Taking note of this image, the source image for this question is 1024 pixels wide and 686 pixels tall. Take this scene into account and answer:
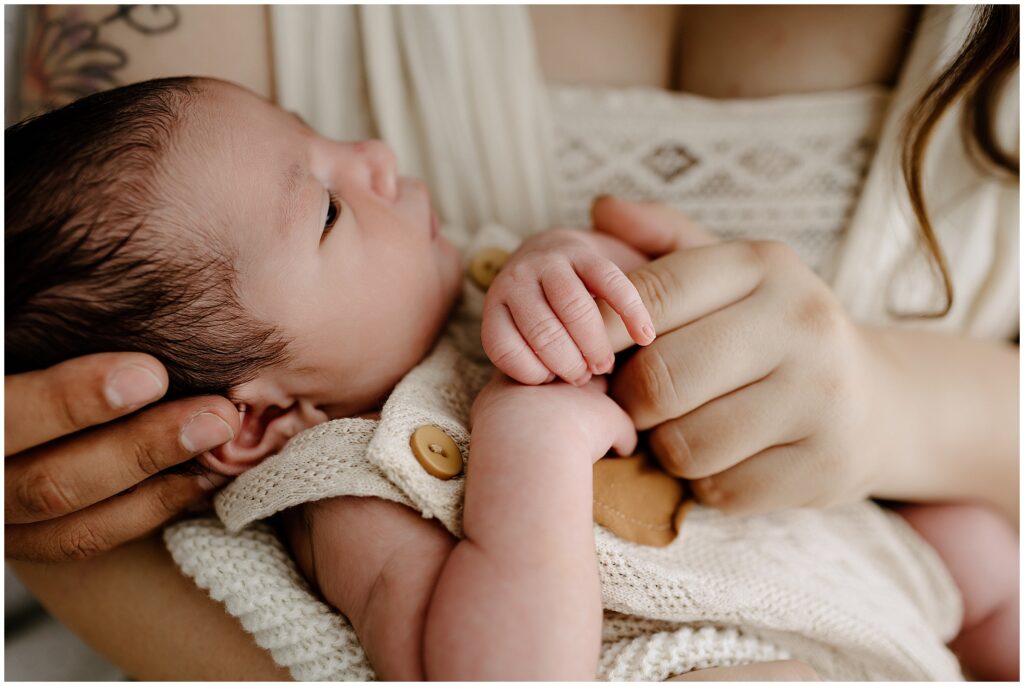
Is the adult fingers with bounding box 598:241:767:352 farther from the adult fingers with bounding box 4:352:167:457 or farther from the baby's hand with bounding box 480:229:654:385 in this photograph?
the adult fingers with bounding box 4:352:167:457

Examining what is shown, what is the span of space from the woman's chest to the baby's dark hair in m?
0.77

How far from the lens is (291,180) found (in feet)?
2.63

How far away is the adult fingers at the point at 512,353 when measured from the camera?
71 centimetres

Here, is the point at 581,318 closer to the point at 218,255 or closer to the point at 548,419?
the point at 548,419

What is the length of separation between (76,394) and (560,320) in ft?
1.55

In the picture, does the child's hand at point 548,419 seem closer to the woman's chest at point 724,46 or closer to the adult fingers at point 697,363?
the adult fingers at point 697,363

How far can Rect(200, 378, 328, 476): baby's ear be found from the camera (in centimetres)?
81

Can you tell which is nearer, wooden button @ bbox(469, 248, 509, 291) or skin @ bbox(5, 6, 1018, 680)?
skin @ bbox(5, 6, 1018, 680)

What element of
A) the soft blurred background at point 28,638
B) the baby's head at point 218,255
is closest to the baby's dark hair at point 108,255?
the baby's head at point 218,255

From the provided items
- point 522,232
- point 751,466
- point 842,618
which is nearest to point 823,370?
point 751,466

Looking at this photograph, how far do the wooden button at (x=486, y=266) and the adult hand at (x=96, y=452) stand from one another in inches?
15.1

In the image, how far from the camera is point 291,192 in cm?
80

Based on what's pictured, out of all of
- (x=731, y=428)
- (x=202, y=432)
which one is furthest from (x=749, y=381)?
(x=202, y=432)

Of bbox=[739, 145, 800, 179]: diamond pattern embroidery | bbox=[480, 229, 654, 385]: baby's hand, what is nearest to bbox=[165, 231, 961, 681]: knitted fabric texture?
bbox=[480, 229, 654, 385]: baby's hand
